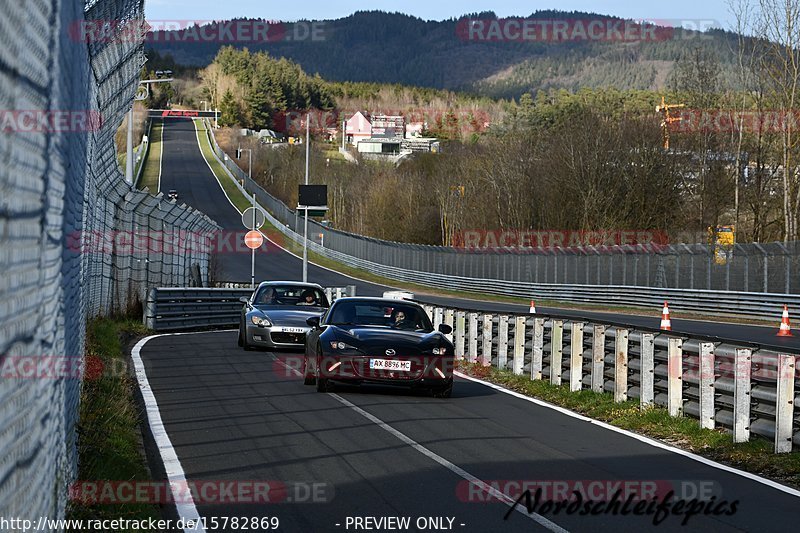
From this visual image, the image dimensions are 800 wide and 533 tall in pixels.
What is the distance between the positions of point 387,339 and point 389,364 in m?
0.42

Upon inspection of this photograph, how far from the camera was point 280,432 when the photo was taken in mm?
10695

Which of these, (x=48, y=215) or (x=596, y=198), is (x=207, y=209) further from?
(x=48, y=215)

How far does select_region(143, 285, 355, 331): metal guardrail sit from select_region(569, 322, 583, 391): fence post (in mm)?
11805

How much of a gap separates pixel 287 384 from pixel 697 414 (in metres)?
5.66

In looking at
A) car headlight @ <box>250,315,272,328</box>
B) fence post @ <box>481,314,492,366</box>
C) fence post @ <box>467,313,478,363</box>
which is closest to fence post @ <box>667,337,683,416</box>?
fence post @ <box>481,314,492,366</box>

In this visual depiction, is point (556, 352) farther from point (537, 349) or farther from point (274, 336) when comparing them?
point (274, 336)

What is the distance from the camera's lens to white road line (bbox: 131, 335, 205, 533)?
7.16 metres

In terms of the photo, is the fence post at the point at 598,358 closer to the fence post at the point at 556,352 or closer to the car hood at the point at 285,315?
the fence post at the point at 556,352

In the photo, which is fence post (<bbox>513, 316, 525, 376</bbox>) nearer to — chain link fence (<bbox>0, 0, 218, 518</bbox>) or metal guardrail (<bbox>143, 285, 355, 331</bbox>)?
metal guardrail (<bbox>143, 285, 355, 331</bbox>)

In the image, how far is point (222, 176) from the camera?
431 ft

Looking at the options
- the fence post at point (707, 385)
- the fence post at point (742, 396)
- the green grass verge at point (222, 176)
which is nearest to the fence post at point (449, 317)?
the fence post at point (707, 385)

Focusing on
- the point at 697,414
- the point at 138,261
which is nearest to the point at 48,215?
the point at 697,414

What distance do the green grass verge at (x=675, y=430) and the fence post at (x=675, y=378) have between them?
14 centimetres

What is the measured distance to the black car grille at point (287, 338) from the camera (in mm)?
20266
